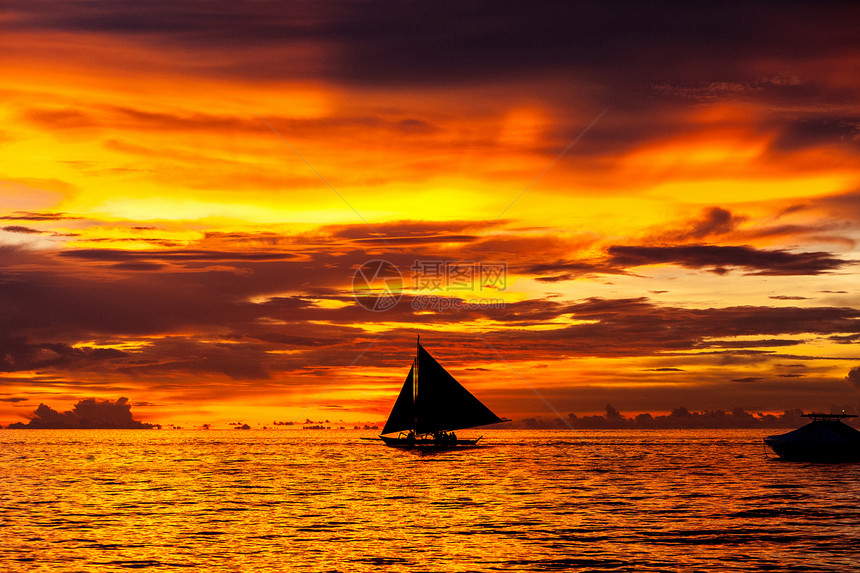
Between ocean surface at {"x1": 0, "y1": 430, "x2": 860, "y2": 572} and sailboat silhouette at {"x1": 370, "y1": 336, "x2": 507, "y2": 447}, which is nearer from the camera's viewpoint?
ocean surface at {"x1": 0, "y1": 430, "x2": 860, "y2": 572}

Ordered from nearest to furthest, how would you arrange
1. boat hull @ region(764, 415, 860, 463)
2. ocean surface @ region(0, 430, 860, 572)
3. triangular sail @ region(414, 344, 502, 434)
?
ocean surface @ region(0, 430, 860, 572)
boat hull @ region(764, 415, 860, 463)
triangular sail @ region(414, 344, 502, 434)

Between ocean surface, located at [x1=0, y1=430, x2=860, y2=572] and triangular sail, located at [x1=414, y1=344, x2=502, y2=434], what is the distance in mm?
23484

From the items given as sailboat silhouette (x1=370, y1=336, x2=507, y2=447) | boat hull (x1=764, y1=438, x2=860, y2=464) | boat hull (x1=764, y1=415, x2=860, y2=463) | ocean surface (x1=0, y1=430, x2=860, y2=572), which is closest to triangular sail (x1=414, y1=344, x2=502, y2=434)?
sailboat silhouette (x1=370, y1=336, x2=507, y2=447)

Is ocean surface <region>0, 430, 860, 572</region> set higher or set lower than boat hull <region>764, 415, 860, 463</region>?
lower

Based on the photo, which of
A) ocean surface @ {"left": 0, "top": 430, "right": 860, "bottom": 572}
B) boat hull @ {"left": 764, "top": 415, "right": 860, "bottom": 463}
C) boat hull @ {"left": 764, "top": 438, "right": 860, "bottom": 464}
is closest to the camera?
ocean surface @ {"left": 0, "top": 430, "right": 860, "bottom": 572}

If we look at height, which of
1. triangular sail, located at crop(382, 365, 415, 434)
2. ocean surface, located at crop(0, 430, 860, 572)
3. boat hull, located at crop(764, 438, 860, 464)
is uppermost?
triangular sail, located at crop(382, 365, 415, 434)

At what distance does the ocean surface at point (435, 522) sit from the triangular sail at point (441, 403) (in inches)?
925

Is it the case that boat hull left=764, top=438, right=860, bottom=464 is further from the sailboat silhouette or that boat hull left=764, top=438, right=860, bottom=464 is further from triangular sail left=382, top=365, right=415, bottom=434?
triangular sail left=382, top=365, right=415, bottom=434

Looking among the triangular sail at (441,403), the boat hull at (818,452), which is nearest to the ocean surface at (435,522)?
the boat hull at (818,452)

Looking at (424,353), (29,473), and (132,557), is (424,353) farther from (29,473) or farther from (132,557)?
(132,557)

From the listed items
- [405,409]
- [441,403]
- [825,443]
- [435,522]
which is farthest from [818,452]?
[435,522]

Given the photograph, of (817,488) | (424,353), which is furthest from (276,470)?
(817,488)

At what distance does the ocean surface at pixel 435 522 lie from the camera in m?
48.9

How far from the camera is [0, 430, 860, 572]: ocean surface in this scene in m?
48.9
